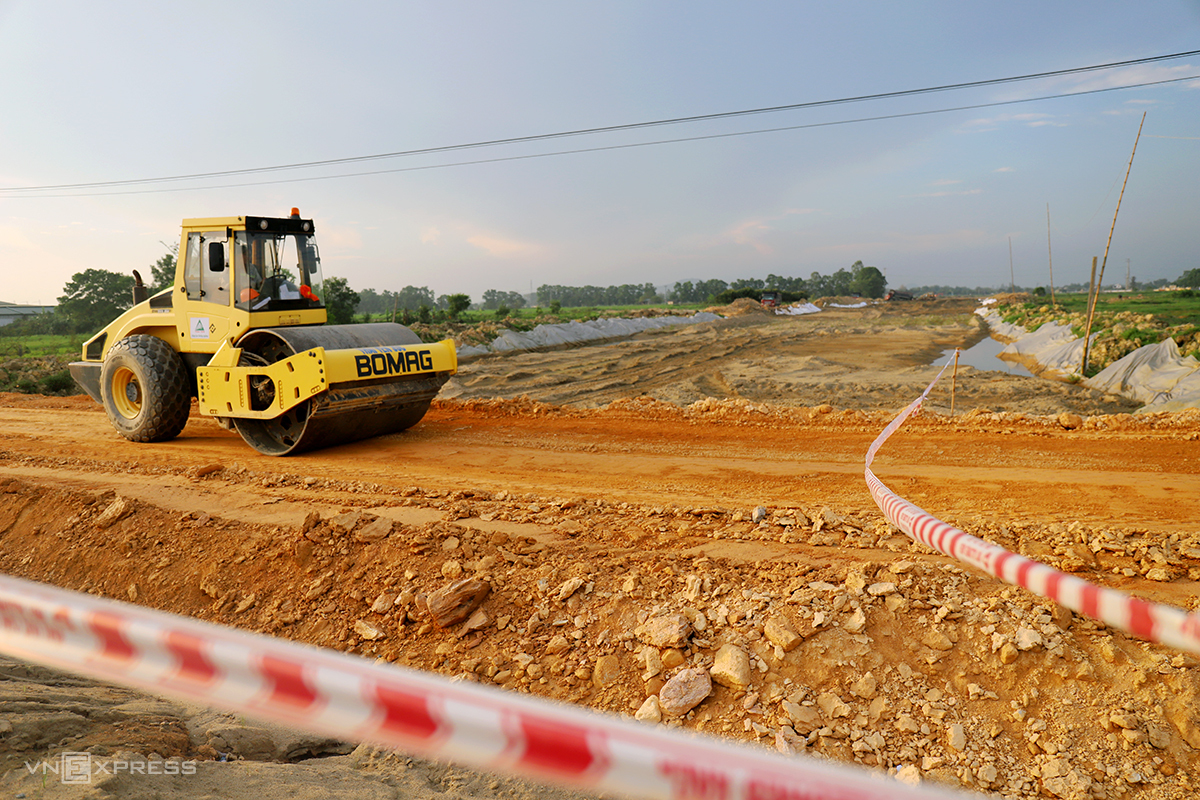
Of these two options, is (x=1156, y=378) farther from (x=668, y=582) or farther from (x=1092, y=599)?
(x=1092, y=599)

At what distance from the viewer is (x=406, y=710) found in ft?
4.48

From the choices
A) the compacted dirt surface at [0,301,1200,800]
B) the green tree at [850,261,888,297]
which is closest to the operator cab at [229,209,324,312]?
the compacted dirt surface at [0,301,1200,800]

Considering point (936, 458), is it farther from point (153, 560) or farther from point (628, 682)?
point (153, 560)

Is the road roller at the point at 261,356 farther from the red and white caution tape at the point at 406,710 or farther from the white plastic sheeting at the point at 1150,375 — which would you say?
the white plastic sheeting at the point at 1150,375

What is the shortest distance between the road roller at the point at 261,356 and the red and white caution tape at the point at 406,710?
22.9ft

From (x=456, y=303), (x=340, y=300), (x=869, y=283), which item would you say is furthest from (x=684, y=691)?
(x=869, y=283)

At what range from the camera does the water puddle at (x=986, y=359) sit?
24.2 meters

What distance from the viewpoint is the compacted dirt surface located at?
3.32 m

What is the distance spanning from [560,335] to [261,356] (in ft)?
78.5

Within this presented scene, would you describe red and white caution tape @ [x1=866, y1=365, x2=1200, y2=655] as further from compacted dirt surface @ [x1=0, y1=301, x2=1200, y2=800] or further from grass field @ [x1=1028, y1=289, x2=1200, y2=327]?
grass field @ [x1=1028, y1=289, x2=1200, y2=327]

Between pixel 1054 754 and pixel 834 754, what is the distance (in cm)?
107

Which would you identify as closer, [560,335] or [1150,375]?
[1150,375]

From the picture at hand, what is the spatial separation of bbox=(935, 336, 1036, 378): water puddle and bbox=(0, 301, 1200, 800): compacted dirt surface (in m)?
16.2

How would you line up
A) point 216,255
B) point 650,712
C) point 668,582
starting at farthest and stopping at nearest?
point 216,255 → point 668,582 → point 650,712
